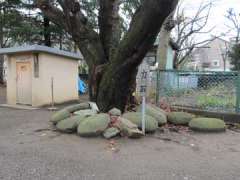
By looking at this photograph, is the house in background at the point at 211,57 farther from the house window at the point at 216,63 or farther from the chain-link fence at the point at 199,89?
the chain-link fence at the point at 199,89

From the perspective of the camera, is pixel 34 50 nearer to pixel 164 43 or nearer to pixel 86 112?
pixel 86 112

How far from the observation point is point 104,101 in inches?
241

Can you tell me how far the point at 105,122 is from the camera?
4.99 metres

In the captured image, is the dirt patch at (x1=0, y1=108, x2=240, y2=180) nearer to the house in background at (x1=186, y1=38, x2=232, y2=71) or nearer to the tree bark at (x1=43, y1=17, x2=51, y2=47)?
the tree bark at (x1=43, y1=17, x2=51, y2=47)

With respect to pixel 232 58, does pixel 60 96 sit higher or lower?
lower

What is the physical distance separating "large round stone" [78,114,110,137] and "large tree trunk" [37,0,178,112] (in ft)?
3.59


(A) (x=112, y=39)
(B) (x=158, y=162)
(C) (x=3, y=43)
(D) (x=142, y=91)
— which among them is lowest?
(B) (x=158, y=162)

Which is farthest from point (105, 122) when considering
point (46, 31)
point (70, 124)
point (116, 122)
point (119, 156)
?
point (46, 31)

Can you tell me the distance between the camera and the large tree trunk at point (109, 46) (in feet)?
16.6

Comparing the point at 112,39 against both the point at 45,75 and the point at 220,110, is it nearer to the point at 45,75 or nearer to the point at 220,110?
A: the point at 220,110

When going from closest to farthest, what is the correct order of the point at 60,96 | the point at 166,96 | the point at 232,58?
1. the point at 166,96
2. the point at 60,96
3. the point at 232,58

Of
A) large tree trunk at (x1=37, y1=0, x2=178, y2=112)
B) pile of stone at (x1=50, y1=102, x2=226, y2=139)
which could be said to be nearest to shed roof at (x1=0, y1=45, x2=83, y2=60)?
large tree trunk at (x1=37, y1=0, x2=178, y2=112)

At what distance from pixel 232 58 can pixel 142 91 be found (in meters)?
20.6

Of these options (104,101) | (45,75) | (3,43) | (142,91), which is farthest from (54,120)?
(3,43)
